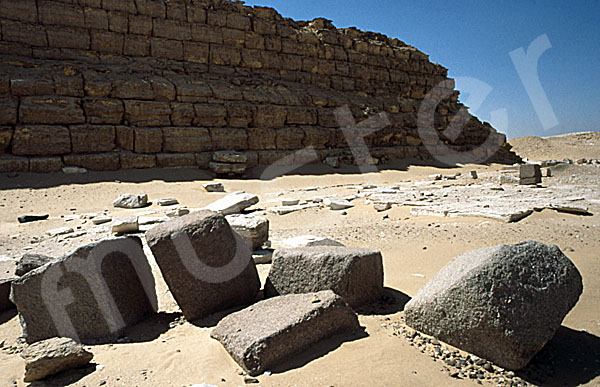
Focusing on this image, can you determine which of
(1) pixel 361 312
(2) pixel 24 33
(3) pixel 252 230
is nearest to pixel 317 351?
(1) pixel 361 312

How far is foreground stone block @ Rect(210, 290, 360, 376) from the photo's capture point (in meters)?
2.42

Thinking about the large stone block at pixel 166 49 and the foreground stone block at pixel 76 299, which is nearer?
the foreground stone block at pixel 76 299

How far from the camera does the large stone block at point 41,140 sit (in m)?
11.8

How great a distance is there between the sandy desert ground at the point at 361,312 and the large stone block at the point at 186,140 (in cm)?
332

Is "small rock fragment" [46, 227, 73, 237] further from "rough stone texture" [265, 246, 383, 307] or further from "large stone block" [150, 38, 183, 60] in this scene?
"large stone block" [150, 38, 183, 60]

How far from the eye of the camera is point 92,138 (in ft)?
42.3

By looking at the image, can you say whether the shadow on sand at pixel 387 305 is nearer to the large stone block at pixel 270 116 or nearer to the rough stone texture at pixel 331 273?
the rough stone texture at pixel 331 273

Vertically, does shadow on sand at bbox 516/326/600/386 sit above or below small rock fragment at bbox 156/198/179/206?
above

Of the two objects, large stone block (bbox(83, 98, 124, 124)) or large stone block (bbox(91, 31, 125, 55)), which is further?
large stone block (bbox(91, 31, 125, 55))

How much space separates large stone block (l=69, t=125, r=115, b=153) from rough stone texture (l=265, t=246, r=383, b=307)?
11.6 metres

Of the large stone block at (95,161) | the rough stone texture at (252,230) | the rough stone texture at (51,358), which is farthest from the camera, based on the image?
the large stone block at (95,161)

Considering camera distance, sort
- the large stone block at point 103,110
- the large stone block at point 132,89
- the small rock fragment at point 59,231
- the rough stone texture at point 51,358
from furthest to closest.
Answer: the large stone block at point 132,89 → the large stone block at point 103,110 → the small rock fragment at point 59,231 → the rough stone texture at point 51,358

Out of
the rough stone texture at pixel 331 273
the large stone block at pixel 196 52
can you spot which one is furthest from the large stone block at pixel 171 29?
the rough stone texture at pixel 331 273

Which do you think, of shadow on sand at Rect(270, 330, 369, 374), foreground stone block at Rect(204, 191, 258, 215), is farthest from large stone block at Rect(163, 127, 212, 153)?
shadow on sand at Rect(270, 330, 369, 374)
